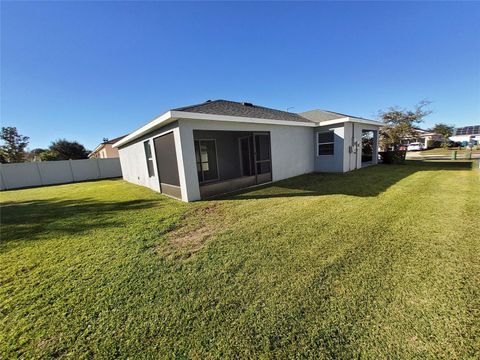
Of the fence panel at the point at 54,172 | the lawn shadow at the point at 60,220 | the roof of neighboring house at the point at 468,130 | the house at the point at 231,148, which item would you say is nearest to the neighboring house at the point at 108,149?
the fence panel at the point at 54,172

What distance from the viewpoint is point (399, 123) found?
17.2m

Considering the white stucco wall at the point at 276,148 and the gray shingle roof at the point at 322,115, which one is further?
the gray shingle roof at the point at 322,115

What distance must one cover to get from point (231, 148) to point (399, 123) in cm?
1659

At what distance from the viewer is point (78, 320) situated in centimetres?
200

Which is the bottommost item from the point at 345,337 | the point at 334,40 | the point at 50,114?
the point at 345,337

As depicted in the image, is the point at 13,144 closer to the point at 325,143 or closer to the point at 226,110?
the point at 226,110

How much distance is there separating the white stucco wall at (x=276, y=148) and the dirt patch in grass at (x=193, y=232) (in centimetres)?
141

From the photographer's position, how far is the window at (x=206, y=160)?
9.80m

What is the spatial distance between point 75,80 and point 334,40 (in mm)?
15891

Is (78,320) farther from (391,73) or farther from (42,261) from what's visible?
(391,73)

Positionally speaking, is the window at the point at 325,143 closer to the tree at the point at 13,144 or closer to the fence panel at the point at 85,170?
the fence panel at the point at 85,170

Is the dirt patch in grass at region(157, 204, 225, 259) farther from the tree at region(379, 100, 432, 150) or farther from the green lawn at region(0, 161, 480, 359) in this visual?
the tree at region(379, 100, 432, 150)

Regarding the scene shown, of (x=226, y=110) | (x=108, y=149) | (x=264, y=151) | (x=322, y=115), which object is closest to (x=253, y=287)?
(x=226, y=110)

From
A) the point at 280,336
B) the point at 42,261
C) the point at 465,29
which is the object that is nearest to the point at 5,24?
the point at 42,261
